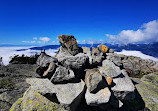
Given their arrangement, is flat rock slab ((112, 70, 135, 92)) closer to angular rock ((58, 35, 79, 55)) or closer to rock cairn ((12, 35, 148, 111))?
rock cairn ((12, 35, 148, 111))

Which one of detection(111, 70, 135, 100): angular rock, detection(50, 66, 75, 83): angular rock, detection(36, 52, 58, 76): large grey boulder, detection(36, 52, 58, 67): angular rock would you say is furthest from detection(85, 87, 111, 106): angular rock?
detection(36, 52, 58, 67): angular rock

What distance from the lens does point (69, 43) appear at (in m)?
12.7

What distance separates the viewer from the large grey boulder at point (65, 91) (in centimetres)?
823

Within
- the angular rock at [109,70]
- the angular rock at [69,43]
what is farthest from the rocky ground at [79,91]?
the angular rock at [69,43]

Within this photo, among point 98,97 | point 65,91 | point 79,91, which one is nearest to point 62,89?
point 65,91

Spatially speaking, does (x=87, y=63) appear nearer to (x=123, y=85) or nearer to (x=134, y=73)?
(x=123, y=85)

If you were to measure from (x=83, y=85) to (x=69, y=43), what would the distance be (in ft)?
19.3

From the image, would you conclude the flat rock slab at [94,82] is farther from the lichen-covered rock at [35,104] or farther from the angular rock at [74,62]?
the lichen-covered rock at [35,104]

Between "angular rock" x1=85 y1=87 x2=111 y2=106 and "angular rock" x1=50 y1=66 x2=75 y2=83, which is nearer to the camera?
"angular rock" x1=85 y1=87 x2=111 y2=106

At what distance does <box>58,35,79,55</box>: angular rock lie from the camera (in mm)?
12547

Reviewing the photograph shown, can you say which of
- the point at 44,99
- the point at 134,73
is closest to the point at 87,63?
the point at 44,99

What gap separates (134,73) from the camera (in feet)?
59.2

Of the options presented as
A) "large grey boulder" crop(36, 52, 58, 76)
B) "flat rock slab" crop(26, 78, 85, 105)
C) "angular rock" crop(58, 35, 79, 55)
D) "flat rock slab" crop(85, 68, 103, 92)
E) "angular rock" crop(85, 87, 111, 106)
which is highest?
"angular rock" crop(58, 35, 79, 55)

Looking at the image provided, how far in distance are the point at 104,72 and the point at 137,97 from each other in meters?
5.53
